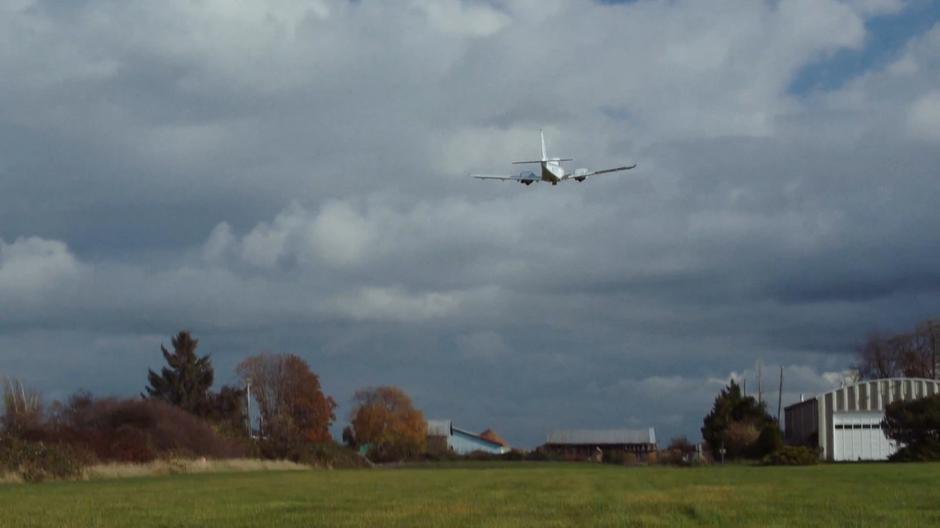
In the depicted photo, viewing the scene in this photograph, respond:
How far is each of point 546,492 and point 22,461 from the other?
1029 inches

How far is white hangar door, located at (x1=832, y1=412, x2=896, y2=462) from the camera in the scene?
8269 centimetres

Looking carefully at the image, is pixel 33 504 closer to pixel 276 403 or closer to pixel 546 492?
pixel 546 492

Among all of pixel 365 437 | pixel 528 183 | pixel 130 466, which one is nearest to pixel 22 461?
pixel 130 466

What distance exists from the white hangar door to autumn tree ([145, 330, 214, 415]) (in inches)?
2013

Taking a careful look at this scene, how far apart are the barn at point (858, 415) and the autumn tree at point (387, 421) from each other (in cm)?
4781

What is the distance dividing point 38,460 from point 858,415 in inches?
2093

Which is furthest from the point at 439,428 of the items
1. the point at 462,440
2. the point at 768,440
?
the point at 768,440

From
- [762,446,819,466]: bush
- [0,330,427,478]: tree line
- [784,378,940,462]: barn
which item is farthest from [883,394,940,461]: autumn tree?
[0,330,427,478]: tree line

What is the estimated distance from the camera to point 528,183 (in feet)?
145

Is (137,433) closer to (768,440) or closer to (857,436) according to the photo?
(768,440)

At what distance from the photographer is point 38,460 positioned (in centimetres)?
5019

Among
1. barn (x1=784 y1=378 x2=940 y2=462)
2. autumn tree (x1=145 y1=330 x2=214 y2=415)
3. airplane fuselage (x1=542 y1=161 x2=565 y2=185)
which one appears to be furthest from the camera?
autumn tree (x1=145 y1=330 x2=214 y2=415)

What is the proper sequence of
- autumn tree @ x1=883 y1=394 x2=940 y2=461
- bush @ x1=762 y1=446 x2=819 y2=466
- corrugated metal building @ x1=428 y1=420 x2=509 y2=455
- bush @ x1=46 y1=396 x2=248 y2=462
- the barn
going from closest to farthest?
bush @ x1=46 y1=396 x2=248 y2=462 < bush @ x1=762 y1=446 x2=819 y2=466 < autumn tree @ x1=883 y1=394 x2=940 y2=461 < the barn < corrugated metal building @ x1=428 y1=420 x2=509 y2=455

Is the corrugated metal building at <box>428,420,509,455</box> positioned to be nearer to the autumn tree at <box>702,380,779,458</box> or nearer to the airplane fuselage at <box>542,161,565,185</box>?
the autumn tree at <box>702,380,779,458</box>
